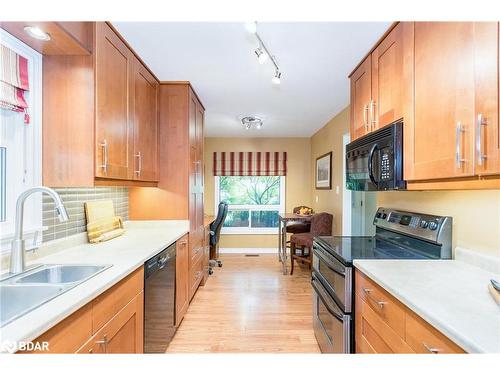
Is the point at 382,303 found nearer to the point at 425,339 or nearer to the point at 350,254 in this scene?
the point at 425,339

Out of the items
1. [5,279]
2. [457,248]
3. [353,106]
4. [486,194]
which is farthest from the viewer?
[353,106]

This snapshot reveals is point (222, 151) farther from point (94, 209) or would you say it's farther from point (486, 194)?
point (486, 194)

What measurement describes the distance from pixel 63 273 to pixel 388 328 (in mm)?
1615

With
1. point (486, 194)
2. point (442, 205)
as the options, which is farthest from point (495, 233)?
point (442, 205)

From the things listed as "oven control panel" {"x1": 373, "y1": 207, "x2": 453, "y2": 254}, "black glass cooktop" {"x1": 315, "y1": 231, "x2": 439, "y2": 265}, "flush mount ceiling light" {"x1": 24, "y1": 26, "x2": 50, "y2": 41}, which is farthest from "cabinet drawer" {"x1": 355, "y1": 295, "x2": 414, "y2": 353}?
"flush mount ceiling light" {"x1": 24, "y1": 26, "x2": 50, "y2": 41}

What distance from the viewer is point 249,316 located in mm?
2627

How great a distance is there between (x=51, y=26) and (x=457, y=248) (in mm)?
2401

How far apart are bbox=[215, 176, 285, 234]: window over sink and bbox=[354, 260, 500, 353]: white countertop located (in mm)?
3879

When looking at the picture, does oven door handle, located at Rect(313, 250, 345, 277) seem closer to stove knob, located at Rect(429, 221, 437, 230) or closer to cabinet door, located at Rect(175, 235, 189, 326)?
stove knob, located at Rect(429, 221, 437, 230)

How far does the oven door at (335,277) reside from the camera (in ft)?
5.08

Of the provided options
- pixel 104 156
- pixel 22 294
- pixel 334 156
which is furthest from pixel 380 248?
pixel 334 156

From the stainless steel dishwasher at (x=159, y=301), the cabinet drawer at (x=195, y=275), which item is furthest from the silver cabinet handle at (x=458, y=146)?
the cabinet drawer at (x=195, y=275)
